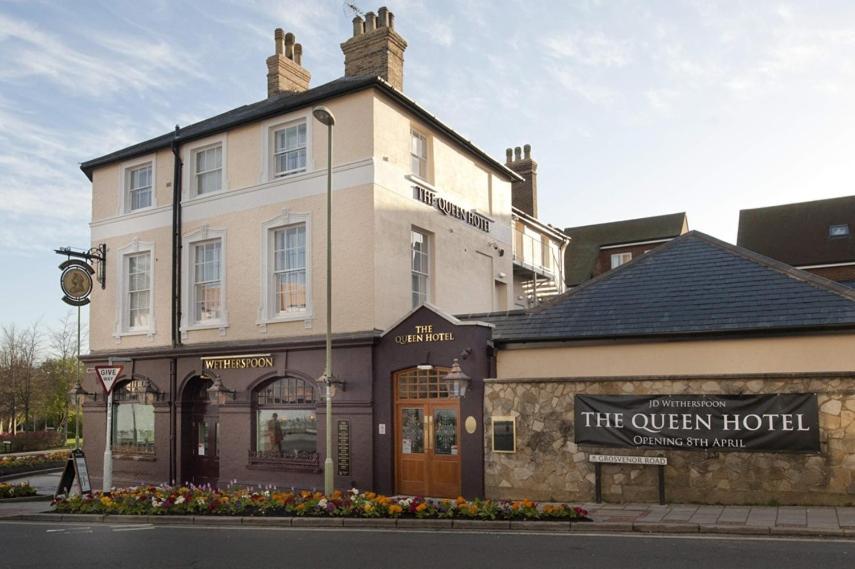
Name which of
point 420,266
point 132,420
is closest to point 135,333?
point 132,420

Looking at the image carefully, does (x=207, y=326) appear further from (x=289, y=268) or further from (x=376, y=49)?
(x=376, y=49)

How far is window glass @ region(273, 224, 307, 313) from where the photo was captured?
20094 mm

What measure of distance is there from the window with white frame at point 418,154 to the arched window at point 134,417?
9984mm

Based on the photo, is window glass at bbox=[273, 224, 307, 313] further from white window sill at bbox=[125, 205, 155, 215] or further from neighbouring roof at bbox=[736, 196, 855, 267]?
neighbouring roof at bbox=[736, 196, 855, 267]

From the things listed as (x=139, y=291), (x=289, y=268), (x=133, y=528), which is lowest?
(x=133, y=528)

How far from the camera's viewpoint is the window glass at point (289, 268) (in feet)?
65.9

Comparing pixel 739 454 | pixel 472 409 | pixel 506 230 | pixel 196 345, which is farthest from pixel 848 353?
pixel 196 345

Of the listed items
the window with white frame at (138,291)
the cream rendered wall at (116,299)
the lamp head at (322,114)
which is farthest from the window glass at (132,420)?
the lamp head at (322,114)

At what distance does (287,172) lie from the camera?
2066 centimetres

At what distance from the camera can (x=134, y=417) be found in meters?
23.4

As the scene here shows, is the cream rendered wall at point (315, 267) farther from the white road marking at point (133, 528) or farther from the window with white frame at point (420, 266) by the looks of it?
the white road marking at point (133, 528)

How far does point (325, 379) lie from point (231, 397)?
4957 mm

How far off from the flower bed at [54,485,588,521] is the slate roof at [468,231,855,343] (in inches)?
158

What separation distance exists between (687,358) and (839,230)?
112 ft
